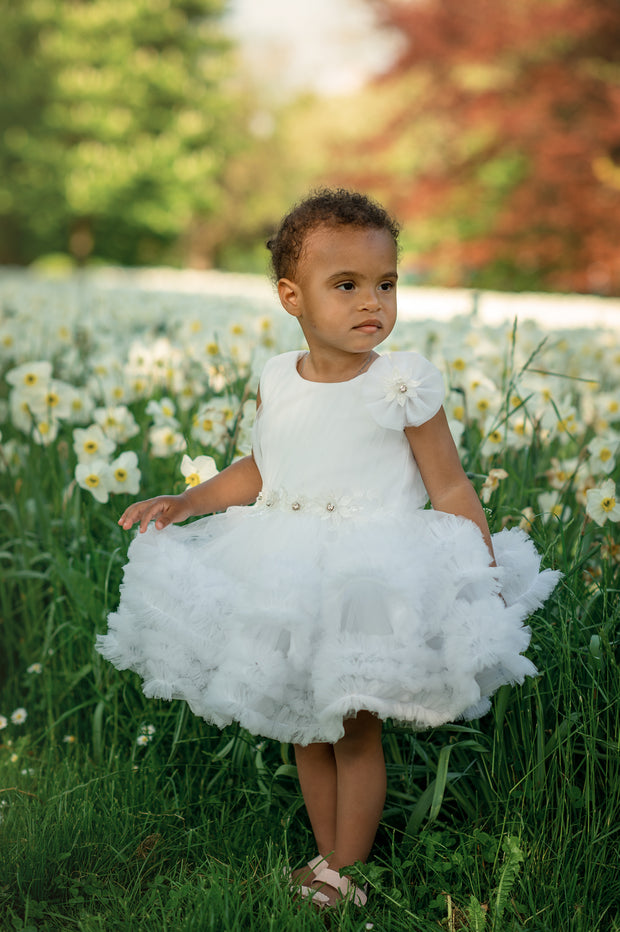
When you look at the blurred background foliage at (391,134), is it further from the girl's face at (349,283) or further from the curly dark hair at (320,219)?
the girl's face at (349,283)

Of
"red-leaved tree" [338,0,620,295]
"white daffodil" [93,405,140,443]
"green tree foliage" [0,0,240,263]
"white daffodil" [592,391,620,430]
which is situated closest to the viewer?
"white daffodil" [93,405,140,443]

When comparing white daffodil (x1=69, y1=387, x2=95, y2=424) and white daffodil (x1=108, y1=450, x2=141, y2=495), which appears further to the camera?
white daffodil (x1=69, y1=387, x2=95, y2=424)

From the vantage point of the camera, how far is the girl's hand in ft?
6.05

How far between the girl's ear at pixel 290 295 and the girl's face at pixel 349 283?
0.04 m

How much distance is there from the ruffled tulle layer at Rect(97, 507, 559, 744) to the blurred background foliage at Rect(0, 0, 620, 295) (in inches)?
391

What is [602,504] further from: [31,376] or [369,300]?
[31,376]

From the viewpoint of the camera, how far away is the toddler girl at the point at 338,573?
1.50m

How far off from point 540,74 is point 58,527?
13565mm

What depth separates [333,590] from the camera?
153 cm

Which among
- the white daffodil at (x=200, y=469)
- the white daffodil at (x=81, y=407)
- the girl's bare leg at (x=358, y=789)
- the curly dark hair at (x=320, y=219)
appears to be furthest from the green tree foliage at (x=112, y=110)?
the girl's bare leg at (x=358, y=789)

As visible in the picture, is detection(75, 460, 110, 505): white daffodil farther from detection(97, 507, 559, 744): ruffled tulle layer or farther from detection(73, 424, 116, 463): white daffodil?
detection(97, 507, 559, 744): ruffled tulle layer

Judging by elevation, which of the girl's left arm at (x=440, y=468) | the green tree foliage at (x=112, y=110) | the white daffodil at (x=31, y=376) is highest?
the green tree foliage at (x=112, y=110)

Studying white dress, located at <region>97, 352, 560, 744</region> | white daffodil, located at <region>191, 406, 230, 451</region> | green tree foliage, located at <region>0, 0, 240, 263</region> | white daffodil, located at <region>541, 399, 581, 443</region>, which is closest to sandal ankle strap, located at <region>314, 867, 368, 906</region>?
white dress, located at <region>97, 352, 560, 744</region>

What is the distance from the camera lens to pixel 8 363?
4262 millimetres
